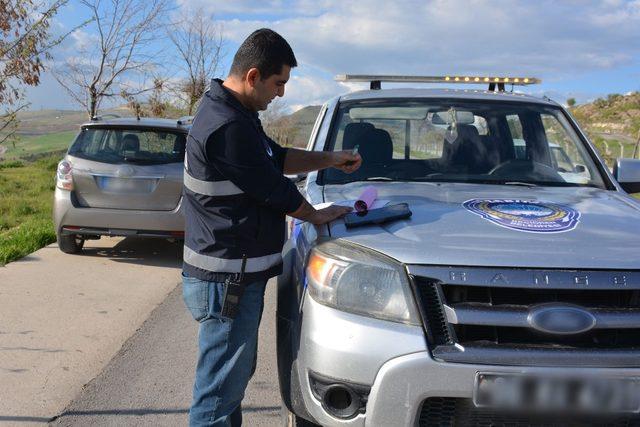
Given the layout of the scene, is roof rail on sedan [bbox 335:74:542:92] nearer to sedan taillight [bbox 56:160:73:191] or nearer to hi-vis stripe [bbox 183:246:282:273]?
hi-vis stripe [bbox 183:246:282:273]

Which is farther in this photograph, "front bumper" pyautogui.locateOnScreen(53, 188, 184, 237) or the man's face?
"front bumper" pyautogui.locateOnScreen(53, 188, 184, 237)

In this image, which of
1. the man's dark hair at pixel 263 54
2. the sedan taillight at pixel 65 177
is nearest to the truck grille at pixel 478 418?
the man's dark hair at pixel 263 54

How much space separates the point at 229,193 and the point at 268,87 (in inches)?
18.3

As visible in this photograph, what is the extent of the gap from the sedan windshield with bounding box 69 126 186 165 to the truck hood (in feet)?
15.5

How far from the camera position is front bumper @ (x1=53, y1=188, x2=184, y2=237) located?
729 centimetres

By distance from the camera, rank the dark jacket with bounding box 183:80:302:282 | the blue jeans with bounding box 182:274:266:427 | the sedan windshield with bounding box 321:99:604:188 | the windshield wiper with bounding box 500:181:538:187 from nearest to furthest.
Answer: the dark jacket with bounding box 183:80:302:282, the blue jeans with bounding box 182:274:266:427, the windshield wiper with bounding box 500:181:538:187, the sedan windshield with bounding box 321:99:604:188

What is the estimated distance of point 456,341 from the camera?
240 cm

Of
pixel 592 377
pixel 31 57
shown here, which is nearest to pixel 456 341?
pixel 592 377

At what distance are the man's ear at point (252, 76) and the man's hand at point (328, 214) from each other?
0.59 metres

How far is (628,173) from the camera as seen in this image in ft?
13.5

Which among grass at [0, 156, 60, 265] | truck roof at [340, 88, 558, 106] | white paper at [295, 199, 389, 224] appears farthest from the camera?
grass at [0, 156, 60, 265]

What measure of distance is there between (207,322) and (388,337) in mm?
765

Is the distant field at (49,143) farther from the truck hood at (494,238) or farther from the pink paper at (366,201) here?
the truck hood at (494,238)

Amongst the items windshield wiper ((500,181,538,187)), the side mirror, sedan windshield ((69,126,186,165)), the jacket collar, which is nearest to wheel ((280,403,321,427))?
the jacket collar
